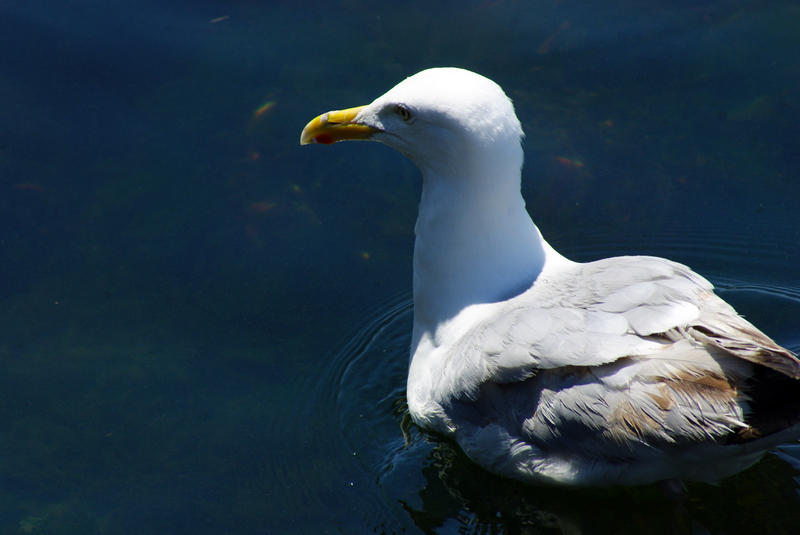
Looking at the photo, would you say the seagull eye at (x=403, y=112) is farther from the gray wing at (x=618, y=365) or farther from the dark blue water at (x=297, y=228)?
the dark blue water at (x=297, y=228)

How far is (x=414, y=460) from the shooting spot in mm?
4848

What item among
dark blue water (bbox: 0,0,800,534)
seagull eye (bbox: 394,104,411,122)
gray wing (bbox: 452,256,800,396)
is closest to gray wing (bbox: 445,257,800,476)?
gray wing (bbox: 452,256,800,396)

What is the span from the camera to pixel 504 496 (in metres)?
4.61

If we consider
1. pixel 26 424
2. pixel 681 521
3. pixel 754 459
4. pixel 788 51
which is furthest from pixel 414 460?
pixel 788 51

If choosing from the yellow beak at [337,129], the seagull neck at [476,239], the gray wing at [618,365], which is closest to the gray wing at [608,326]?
the gray wing at [618,365]

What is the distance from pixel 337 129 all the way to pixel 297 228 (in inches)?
49.1

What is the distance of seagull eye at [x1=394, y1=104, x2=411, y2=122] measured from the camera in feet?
15.0

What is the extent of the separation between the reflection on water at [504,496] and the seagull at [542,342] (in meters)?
0.19

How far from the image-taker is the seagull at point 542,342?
3795 millimetres

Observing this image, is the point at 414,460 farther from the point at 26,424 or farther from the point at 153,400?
the point at 26,424

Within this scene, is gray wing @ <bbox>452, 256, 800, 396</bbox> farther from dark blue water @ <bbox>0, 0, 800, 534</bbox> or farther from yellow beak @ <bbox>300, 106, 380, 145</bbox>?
yellow beak @ <bbox>300, 106, 380, 145</bbox>

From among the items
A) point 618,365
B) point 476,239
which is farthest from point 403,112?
point 618,365

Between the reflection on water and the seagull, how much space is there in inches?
7.6

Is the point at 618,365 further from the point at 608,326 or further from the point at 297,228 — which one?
the point at 297,228
